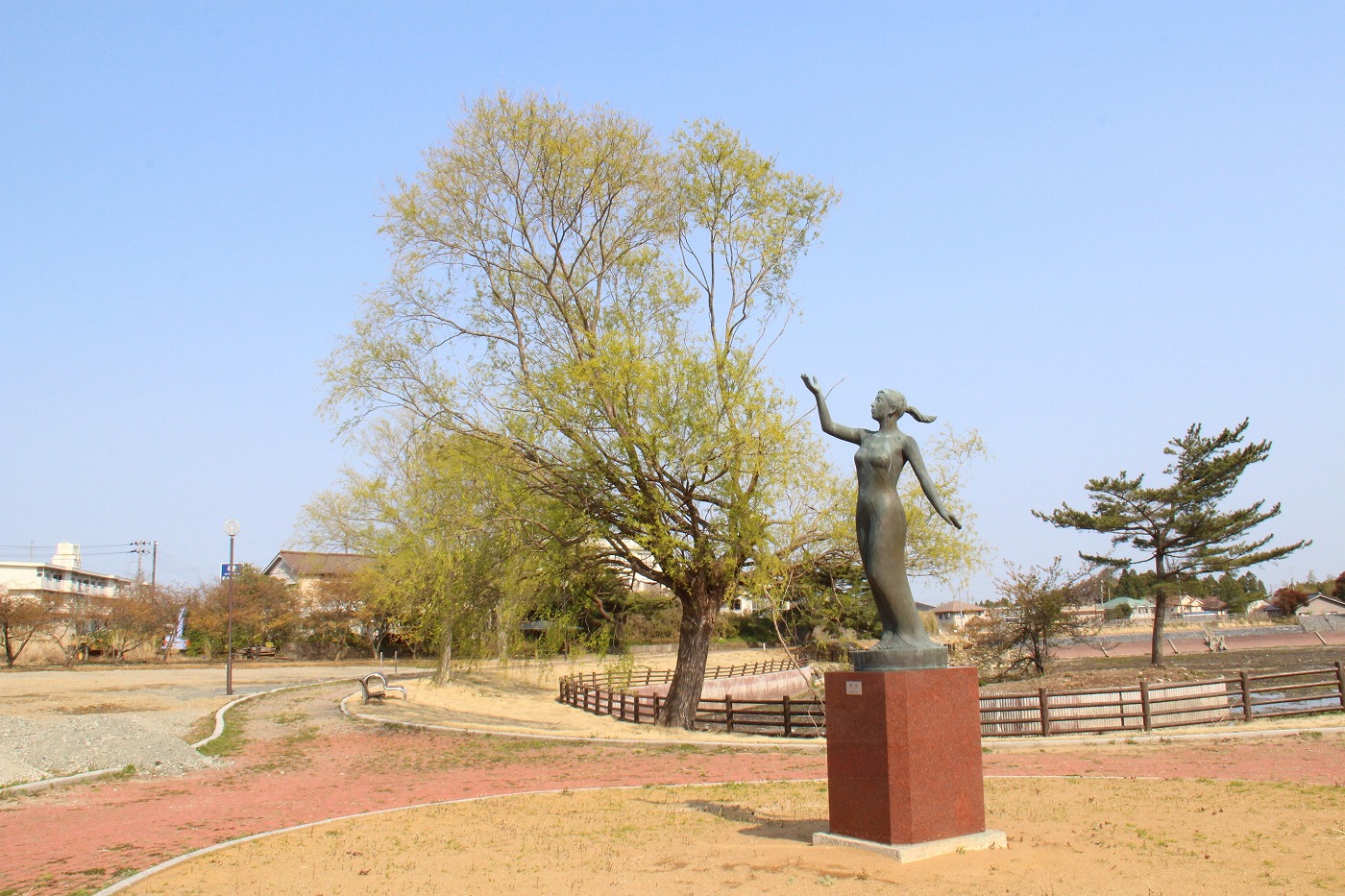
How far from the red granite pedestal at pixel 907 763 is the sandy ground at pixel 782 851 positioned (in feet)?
0.77

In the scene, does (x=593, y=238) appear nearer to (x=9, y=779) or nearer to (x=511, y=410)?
(x=511, y=410)

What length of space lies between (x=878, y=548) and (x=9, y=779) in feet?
→ 42.5

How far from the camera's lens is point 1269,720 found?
18.8m

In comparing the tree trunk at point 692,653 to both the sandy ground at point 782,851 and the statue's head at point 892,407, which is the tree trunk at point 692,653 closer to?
the sandy ground at point 782,851

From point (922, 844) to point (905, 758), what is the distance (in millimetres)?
684

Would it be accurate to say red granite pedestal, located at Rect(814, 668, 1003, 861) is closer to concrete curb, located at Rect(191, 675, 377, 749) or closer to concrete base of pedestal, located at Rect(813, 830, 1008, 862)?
concrete base of pedestal, located at Rect(813, 830, 1008, 862)

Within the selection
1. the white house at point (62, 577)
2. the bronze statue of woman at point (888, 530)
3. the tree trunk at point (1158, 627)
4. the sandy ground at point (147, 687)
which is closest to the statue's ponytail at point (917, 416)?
the bronze statue of woman at point (888, 530)

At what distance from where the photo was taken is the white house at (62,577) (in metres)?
66.2

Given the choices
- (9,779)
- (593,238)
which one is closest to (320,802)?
(9,779)

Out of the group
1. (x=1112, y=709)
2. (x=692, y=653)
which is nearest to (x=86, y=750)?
(x=692, y=653)

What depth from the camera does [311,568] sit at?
58.7 meters

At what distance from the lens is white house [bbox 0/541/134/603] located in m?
66.2

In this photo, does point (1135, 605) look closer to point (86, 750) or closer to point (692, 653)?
point (692, 653)

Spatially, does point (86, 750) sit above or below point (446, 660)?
below
